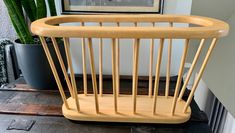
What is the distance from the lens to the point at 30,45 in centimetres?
75

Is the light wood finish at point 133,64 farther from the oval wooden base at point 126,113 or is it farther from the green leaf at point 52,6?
the green leaf at point 52,6

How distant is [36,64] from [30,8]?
0.22 metres

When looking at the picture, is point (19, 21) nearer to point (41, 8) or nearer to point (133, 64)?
point (41, 8)

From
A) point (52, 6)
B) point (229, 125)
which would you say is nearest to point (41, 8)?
point (52, 6)

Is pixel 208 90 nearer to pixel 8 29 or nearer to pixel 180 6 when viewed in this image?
pixel 180 6

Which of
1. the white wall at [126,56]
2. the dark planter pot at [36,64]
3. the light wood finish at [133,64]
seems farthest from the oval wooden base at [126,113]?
the white wall at [126,56]

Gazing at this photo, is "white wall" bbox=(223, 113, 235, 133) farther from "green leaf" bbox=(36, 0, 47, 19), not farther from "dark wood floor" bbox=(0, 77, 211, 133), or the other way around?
"green leaf" bbox=(36, 0, 47, 19)

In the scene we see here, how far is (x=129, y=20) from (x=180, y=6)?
10.9 inches

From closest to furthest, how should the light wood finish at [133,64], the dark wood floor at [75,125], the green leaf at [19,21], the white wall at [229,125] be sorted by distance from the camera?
the light wood finish at [133,64]
the dark wood floor at [75,125]
the green leaf at [19,21]
the white wall at [229,125]

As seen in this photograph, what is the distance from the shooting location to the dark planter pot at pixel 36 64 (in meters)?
0.75

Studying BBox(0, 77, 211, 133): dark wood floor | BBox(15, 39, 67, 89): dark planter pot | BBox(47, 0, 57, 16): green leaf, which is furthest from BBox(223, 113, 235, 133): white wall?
BBox(47, 0, 57, 16): green leaf

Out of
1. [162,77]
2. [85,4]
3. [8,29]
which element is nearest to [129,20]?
[85,4]

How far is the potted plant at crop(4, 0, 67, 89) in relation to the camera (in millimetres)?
747

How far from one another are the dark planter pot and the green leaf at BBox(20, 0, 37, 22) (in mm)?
117
